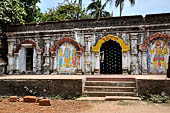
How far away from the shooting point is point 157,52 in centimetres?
1064

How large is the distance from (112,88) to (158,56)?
4.56 m

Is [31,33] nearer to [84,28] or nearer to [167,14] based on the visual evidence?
[84,28]

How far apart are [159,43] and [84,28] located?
4.70m

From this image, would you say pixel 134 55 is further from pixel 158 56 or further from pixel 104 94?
pixel 104 94

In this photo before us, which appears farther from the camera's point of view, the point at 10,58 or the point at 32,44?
the point at 10,58

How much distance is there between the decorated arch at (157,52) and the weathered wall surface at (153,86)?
12.0ft

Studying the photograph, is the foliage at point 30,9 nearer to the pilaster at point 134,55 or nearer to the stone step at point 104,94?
the pilaster at point 134,55

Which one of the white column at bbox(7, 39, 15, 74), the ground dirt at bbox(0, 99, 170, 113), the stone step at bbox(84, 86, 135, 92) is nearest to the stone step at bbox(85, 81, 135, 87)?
the stone step at bbox(84, 86, 135, 92)

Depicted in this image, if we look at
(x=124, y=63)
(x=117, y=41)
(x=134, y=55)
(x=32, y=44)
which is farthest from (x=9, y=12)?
(x=134, y=55)

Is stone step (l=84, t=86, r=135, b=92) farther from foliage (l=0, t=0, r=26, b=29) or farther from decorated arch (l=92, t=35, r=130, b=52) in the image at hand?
foliage (l=0, t=0, r=26, b=29)

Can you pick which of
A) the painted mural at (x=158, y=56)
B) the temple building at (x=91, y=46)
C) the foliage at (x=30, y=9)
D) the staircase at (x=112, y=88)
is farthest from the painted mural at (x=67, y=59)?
the foliage at (x=30, y=9)

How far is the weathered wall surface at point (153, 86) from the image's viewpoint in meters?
7.06

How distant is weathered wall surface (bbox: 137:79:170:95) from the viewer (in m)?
7.06

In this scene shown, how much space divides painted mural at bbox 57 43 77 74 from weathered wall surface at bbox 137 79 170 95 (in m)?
5.24
